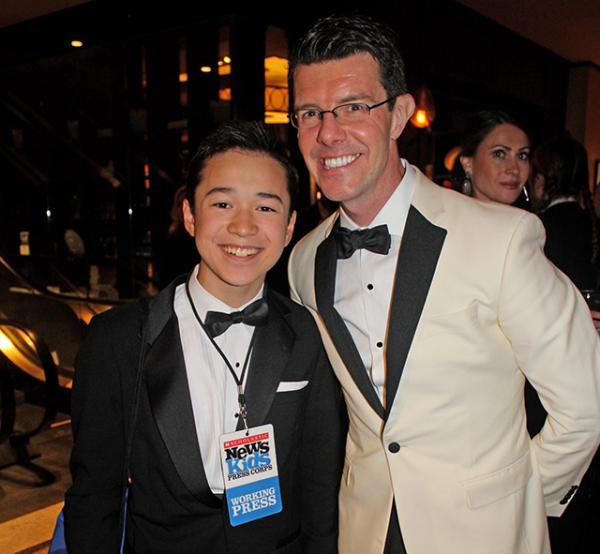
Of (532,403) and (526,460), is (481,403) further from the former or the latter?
(532,403)

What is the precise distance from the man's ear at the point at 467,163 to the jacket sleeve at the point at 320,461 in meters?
2.02

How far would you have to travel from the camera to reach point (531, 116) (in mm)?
9516

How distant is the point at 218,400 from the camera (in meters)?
1.53

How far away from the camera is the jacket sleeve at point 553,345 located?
142cm

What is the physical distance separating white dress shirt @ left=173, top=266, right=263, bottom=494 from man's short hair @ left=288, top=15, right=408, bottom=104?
0.77 m

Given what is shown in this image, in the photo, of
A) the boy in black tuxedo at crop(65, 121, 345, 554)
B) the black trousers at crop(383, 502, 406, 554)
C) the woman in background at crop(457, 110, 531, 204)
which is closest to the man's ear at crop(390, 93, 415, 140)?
the boy in black tuxedo at crop(65, 121, 345, 554)

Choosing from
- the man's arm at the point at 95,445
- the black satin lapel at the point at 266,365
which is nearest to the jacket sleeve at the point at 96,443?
the man's arm at the point at 95,445

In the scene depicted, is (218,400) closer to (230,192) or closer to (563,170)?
(230,192)

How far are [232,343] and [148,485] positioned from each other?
44 centimetres

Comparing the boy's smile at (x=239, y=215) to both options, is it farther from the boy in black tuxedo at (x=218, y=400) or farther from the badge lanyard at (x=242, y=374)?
the badge lanyard at (x=242, y=374)

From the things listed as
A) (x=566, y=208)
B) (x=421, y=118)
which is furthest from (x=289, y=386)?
(x=421, y=118)

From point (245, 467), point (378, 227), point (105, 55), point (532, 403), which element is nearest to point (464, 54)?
point (105, 55)

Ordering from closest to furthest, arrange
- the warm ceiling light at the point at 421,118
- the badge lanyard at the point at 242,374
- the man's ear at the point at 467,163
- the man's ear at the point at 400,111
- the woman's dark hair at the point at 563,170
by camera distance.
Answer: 1. the badge lanyard at the point at 242,374
2. the man's ear at the point at 400,111
3. the woman's dark hair at the point at 563,170
4. the man's ear at the point at 467,163
5. the warm ceiling light at the point at 421,118

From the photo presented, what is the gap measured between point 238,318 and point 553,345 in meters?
0.85
